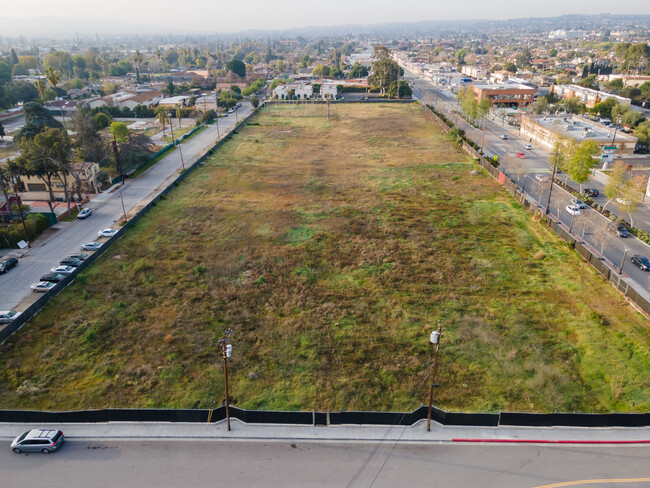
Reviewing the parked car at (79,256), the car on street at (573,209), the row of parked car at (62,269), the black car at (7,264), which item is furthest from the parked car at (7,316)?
the car on street at (573,209)

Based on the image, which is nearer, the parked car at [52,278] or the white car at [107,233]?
the parked car at [52,278]

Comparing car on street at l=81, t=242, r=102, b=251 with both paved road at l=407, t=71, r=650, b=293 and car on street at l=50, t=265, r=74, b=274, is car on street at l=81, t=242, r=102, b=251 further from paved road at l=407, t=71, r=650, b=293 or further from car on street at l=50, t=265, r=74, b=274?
paved road at l=407, t=71, r=650, b=293

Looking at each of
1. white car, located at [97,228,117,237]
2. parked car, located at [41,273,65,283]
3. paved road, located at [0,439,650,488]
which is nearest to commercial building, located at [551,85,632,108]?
paved road, located at [0,439,650,488]

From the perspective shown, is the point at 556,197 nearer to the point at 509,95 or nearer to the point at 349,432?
the point at 349,432

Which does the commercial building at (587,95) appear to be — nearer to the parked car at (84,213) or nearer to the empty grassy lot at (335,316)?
the empty grassy lot at (335,316)

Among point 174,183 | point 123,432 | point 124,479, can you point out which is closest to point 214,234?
point 174,183

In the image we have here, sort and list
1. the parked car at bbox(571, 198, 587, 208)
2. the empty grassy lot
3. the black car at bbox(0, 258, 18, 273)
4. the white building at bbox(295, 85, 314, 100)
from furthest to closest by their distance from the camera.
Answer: the white building at bbox(295, 85, 314, 100) → the parked car at bbox(571, 198, 587, 208) → the black car at bbox(0, 258, 18, 273) → the empty grassy lot

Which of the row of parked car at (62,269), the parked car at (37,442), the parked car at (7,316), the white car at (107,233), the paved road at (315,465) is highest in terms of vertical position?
the white car at (107,233)
